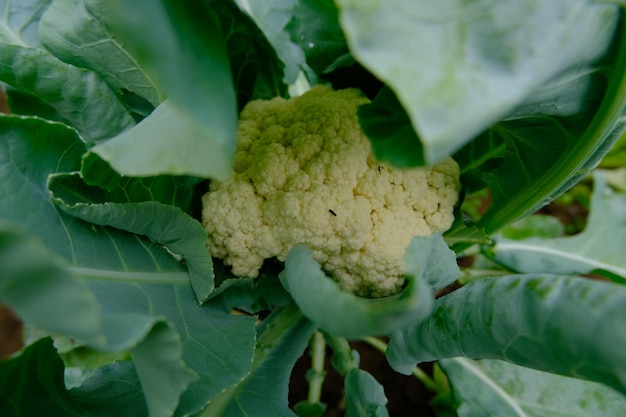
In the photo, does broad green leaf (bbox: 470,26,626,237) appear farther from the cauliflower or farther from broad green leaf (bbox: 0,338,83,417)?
broad green leaf (bbox: 0,338,83,417)

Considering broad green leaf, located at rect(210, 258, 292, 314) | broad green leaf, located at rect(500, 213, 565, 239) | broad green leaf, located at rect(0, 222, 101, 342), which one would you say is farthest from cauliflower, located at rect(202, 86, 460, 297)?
broad green leaf, located at rect(500, 213, 565, 239)

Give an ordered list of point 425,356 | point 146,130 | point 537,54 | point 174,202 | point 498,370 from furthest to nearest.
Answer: point 498,370 → point 174,202 → point 425,356 → point 146,130 → point 537,54

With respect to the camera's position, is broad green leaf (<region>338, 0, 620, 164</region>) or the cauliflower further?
the cauliflower

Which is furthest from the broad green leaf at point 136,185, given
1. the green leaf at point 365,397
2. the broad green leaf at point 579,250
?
the broad green leaf at point 579,250

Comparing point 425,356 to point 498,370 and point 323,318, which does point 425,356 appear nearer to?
point 323,318

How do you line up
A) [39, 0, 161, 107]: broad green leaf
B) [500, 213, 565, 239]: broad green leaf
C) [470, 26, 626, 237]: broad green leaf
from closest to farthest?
[470, 26, 626, 237]: broad green leaf → [39, 0, 161, 107]: broad green leaf → [500, 213, 565, 239]: broad green leaf

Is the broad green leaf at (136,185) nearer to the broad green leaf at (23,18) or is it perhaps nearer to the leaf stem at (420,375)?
the broad green leaf at (23,18)

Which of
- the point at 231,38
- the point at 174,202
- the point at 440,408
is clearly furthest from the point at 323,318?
the point at 440,408

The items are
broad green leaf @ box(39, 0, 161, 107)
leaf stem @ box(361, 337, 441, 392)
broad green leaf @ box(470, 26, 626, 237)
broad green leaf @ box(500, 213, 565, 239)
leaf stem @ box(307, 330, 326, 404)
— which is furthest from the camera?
broad green leaf @ box(500, 213, 565, 239)
